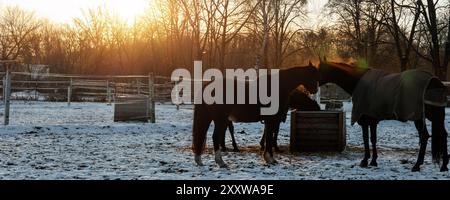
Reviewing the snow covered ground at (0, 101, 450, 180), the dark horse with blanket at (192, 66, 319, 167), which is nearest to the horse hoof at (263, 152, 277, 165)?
the dark horse with blanket at (192, 66, 319, 167)

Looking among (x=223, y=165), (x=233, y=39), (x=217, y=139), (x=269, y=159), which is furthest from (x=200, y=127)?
(x=233, y=39)

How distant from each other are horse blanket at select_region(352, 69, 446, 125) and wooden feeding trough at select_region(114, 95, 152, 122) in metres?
9.16

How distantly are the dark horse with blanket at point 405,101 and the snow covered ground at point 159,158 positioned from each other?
42 centimetres

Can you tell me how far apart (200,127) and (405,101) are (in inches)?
116

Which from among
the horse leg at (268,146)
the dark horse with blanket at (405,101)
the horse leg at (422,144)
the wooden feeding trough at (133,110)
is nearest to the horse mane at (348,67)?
the dark horse with blanket at (405,101)

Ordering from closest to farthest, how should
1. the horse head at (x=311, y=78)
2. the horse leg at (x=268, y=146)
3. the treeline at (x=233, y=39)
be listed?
the horse leg at (x=268, y=146) → the horse head at (x=311, y=78) → the treeline at (x=233, y=39)

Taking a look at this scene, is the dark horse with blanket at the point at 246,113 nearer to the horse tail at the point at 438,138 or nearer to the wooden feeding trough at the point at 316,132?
the wooden feeding trough at the point at 316,132

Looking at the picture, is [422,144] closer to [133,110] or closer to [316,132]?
[316,132]

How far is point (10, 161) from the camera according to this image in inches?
284

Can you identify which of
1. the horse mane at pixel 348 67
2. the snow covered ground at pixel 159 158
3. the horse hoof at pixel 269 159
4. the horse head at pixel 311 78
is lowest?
the snow covered ground at pixel 159 158

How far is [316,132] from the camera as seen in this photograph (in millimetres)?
8961

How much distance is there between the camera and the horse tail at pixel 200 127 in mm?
7184
